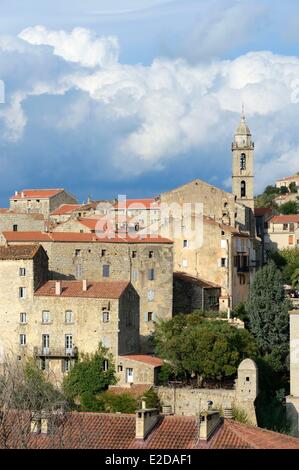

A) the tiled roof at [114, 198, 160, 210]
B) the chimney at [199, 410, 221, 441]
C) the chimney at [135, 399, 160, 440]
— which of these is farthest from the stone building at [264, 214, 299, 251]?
the chimney at [135, 399, 160, 440]

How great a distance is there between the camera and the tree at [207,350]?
58094 millimetres

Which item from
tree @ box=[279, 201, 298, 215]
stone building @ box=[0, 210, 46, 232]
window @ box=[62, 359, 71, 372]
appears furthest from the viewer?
tree @ box=[279, 201, 298, 215]

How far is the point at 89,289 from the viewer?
60.6 m

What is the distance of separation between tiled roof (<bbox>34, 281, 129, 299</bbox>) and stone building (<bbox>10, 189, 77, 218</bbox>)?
46.9 m

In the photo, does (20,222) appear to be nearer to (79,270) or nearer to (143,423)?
(79,270)

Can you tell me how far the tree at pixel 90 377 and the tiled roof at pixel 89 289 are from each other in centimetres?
261

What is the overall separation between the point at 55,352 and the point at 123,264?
8.90m

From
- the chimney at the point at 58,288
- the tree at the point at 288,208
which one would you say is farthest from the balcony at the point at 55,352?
the tree at the point at 288,208

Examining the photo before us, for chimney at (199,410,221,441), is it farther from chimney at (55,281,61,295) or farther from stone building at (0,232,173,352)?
stone building at (0,232,173,352)

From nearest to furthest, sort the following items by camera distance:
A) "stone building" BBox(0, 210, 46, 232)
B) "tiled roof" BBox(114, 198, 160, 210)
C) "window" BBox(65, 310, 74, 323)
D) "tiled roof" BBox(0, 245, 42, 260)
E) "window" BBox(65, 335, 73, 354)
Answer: "window" BBox(65, 335, 73, 354) → "window" BBox(65, 310, 74, 323) → "tiled roof" BBox(0, 245, 42, 260) → "stone building" BBox(0, 210, 46, 232) → "tiled roof" BBox(114, 198, 160, 210)

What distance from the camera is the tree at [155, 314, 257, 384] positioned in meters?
58.1

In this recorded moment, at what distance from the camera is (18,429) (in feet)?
131
